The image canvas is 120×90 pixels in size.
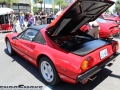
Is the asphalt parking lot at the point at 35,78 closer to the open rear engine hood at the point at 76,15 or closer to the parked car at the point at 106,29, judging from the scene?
the open rear engine hood at the point at 76,15

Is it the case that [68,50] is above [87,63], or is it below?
above

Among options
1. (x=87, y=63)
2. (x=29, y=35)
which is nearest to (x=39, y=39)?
(x=29, y=35)

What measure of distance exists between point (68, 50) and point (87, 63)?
54cm

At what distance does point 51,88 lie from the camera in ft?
10.9

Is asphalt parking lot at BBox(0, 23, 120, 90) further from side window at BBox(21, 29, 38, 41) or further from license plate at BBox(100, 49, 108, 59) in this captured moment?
side window at BBox(21, 29, 38, 41)

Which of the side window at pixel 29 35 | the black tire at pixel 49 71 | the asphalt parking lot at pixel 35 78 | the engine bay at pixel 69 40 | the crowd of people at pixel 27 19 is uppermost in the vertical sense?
the crowd of people at pixel 27 19

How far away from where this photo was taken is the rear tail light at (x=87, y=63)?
2.84 meters

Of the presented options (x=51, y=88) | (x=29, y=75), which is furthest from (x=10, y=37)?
(x=51, y=88)

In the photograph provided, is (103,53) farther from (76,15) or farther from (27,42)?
(27,42)

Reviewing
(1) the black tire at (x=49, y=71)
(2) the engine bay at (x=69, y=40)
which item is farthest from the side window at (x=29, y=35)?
(1) the black tire at (x=49, y=71)

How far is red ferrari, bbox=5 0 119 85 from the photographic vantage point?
289cm

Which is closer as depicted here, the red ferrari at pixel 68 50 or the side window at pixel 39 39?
the red ferrari at pixel 68 50

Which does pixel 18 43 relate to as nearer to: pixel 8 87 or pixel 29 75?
pixel 29 75

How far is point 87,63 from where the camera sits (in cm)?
292
